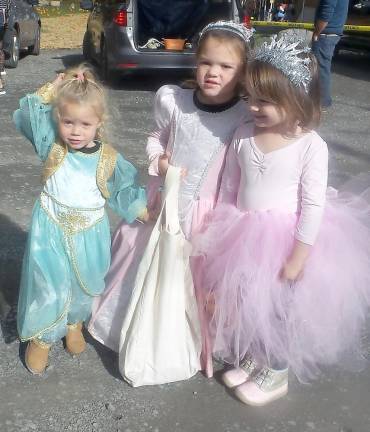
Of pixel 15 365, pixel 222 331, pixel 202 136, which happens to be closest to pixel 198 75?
pixel 202 136

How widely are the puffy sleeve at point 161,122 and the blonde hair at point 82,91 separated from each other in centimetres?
28

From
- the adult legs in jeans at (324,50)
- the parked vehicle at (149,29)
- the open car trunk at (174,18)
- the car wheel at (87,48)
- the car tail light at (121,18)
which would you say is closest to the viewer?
the adult legs in jeans at (324,50)

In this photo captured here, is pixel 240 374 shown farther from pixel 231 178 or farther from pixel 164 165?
pixel 164 165

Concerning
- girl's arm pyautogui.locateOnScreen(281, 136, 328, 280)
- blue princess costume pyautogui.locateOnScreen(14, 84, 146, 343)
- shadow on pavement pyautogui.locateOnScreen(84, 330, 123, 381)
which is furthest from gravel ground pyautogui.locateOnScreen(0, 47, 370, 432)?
girl's arm pyautogui.locateOnScreen(281, 136, 328, 280)

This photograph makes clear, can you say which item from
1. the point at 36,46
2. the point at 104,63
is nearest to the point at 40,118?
the point at 104,63

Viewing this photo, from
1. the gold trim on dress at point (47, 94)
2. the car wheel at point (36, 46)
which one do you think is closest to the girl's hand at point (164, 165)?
the gold trim on dress at point (47, 94)

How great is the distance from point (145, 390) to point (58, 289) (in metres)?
0.57

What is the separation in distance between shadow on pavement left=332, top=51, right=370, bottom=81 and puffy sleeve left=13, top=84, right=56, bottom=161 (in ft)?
31.2

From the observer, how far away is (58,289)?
2.53 m

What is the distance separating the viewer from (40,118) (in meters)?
2.47

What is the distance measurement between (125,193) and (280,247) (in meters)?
0.68

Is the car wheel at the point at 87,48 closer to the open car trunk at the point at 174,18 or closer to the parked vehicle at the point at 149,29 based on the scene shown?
the parked vehicle at the point at 149,29

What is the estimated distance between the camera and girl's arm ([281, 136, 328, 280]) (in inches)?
90.7

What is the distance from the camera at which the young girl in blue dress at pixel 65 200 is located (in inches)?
96.5
